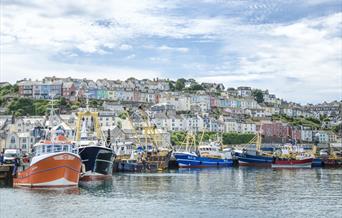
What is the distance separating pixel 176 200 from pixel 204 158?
152 ft

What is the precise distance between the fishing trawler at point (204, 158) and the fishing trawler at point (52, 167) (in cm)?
3689

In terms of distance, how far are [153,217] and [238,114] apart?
140 metres

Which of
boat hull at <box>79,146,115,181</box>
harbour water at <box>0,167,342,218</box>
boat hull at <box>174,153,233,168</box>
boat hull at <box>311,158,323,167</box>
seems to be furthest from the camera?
boat hull at <box>311,158,323,167</box>

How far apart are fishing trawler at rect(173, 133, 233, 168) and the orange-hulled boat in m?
36.9

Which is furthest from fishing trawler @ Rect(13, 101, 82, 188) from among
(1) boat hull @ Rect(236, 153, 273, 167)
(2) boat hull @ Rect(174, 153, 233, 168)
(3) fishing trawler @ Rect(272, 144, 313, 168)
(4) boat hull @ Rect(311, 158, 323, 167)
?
(4) boat hull @ Rect(311, 158, 323, 167)

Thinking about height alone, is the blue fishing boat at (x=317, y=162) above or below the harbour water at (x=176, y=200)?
above

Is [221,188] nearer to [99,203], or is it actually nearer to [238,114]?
[99,203]

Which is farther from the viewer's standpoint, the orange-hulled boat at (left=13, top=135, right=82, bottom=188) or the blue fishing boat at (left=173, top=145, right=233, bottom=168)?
the blue fishing boat at (left=173, top=145, right=233, bottom=168)

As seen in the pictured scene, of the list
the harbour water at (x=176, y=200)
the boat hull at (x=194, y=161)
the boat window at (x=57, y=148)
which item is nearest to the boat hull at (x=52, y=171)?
the harbour water at (x=176, y=200)

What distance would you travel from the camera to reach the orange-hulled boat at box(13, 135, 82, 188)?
4303 cm

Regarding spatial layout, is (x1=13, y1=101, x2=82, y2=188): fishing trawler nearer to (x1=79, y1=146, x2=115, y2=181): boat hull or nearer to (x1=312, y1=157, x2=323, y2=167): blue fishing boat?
(x1=79, y1=146, x2=115, y2=181): boat hull

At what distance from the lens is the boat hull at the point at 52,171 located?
43031mm

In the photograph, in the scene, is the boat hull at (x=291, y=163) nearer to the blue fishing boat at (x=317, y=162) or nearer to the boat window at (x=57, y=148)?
the blue fishing boat at (x=317, y=162)

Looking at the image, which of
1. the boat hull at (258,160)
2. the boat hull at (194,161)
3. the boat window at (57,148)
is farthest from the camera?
the boat hull at (258,160)
